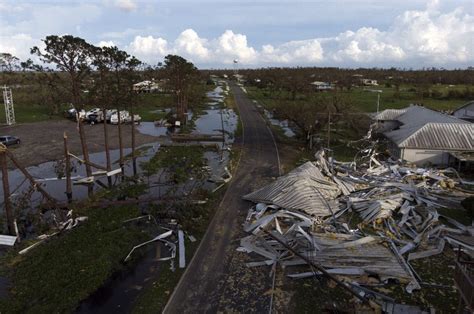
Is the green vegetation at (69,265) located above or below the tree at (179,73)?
below

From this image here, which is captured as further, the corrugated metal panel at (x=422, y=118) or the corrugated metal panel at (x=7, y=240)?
the corrugated metal panel at (x=422, y=118)

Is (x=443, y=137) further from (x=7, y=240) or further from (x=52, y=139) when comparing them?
(x=52, y=139)

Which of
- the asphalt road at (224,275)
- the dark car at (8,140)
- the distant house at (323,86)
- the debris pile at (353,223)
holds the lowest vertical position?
the asphalt road at (224,275)

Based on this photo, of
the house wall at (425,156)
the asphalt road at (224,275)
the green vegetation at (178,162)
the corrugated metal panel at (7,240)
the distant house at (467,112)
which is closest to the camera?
the asphalt road at (224,275)

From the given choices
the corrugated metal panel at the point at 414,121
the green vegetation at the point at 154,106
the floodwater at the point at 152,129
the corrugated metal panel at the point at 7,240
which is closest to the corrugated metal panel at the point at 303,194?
the corrugated metal panel at the point at 414,121

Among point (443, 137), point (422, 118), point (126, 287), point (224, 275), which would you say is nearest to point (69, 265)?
point (126, 287)

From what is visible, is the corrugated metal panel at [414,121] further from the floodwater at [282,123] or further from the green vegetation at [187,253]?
the green vegetation at [187,253]
